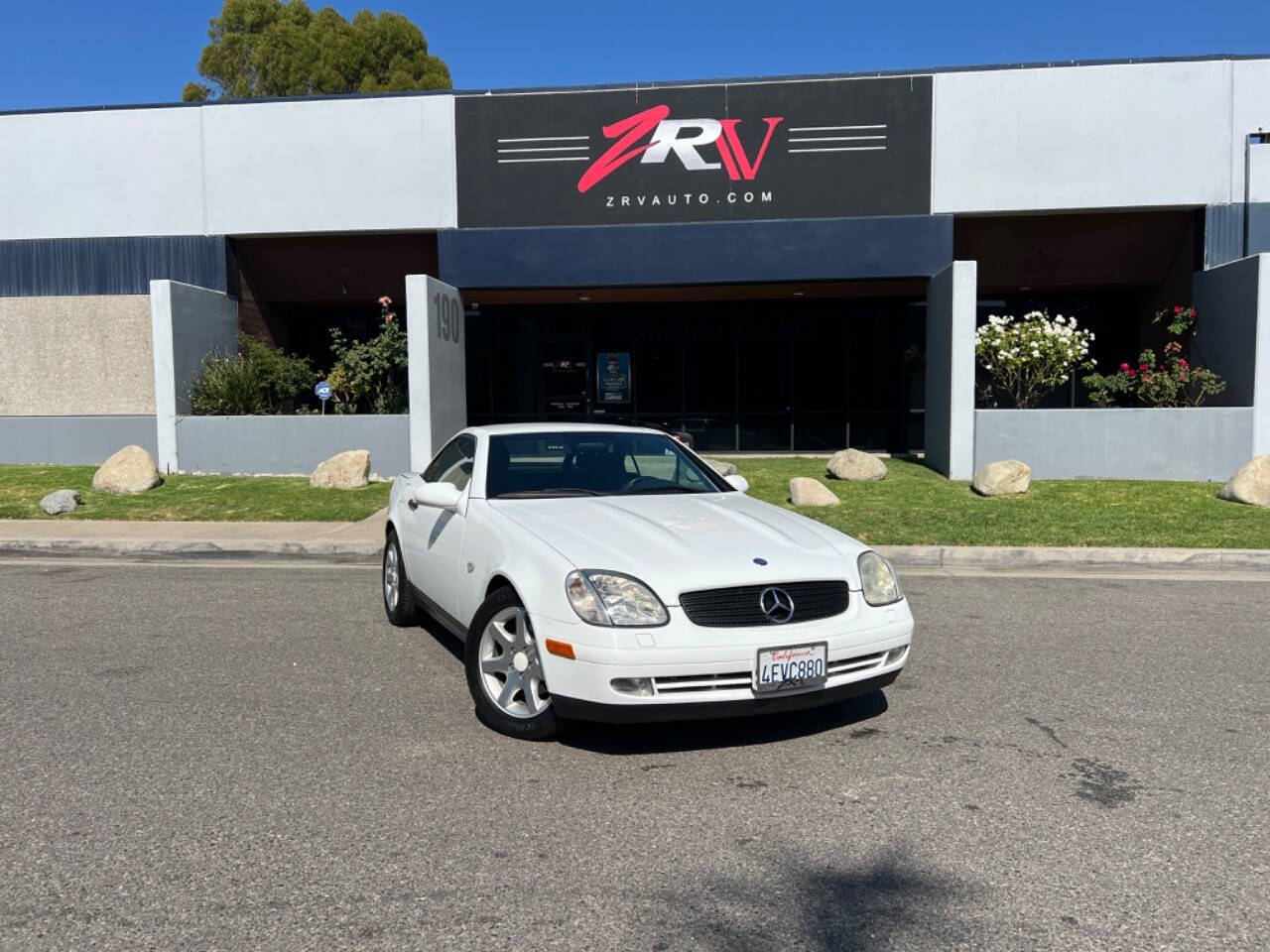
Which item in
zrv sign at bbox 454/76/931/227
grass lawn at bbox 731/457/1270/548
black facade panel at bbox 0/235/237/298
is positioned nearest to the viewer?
grass lawn at bbox 731/457/1270/548

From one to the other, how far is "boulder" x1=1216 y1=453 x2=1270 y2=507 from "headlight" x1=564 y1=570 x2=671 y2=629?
37.3ft

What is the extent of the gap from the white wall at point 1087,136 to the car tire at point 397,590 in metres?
12.4

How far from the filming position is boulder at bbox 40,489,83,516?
13.1m

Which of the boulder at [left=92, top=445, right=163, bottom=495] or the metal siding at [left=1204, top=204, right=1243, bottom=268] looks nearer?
the boulder at [left=92, top=445, right=163, bottom=495]

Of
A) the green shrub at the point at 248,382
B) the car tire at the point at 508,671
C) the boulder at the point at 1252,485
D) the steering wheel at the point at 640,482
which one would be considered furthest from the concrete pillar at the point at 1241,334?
the green shrub at the point at 248,382

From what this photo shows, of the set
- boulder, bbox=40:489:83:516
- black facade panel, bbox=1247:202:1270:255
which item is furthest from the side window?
black facade panel, bbox=1247:202:1270:255

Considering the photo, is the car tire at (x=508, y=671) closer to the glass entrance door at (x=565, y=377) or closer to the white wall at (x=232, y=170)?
the white wall at (x=232, y=170)

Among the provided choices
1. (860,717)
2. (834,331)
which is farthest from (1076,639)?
(834,331)

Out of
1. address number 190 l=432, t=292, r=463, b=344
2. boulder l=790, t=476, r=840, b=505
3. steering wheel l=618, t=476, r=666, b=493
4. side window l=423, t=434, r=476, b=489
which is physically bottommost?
boulder l=790, t=476, r=840, b=505

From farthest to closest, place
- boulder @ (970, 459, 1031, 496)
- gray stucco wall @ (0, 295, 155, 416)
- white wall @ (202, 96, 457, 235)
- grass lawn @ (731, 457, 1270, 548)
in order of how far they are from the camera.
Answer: gray stucco wall @ (0, 295, 155, 416)
white wall @ (202, 96, 457, 235)
boulder @ (970, 459, 1031, 496)
grass lawn @ (731, 457, 1270, 548)

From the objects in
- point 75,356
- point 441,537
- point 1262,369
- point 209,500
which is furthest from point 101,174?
point 1262,369

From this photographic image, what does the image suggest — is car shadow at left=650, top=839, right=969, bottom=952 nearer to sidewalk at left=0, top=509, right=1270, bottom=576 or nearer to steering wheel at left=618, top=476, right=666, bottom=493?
steering wheel at left=618, top=476, right=666, bottom=493

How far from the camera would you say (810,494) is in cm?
1277

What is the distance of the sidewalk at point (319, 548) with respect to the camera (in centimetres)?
998
